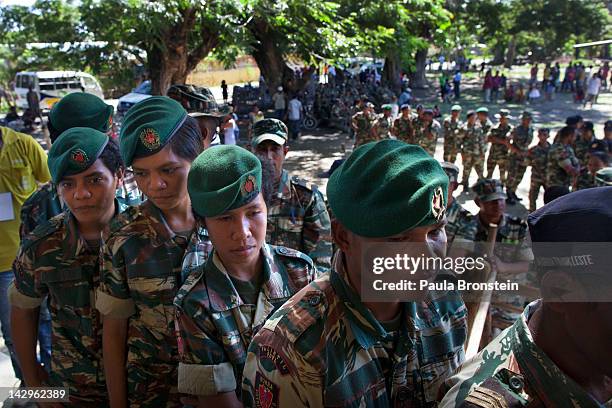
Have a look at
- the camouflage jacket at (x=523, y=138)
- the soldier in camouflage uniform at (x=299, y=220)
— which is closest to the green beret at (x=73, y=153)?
the soldier in camouflage uniform at (x=299, y=220)

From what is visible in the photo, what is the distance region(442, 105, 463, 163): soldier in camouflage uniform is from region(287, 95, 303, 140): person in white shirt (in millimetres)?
5965

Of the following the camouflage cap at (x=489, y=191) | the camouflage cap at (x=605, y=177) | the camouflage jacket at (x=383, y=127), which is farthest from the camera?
the camouflage jacket at (x=383, y=127)

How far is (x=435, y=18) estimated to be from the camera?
51.0 feet

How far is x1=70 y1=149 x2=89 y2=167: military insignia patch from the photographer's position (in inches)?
82.3

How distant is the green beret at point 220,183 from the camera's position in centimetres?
168

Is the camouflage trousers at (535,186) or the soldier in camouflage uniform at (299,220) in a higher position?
the soldier in camouflage uniform at (299,220)

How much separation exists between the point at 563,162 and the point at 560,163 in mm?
52

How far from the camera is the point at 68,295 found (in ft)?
7.03

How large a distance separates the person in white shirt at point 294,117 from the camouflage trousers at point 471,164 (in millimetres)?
6669

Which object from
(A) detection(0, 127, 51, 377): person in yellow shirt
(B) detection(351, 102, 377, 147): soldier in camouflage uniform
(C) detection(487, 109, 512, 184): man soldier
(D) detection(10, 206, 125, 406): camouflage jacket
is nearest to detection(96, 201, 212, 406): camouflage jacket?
(D) detection(10, 206, 125, 406): camouflage jacket

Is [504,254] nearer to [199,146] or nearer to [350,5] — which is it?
[199,146]

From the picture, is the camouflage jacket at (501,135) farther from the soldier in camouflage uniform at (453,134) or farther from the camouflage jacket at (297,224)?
the camouflage jacket at (297,224)

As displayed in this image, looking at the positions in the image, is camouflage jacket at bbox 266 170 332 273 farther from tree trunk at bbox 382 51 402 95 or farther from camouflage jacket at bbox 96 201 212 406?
tree trunk at bbox 382 51 402 95

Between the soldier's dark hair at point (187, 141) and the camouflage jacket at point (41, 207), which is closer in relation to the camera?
the soldier's dark hair at point (187, 141)
